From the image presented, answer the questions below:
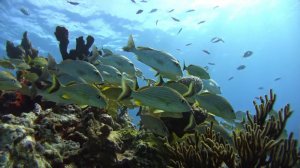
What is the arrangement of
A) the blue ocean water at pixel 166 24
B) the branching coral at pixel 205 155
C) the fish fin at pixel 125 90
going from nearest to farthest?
the fish fin at pixel 125 90
the branching coral at pixel 205 155
the blue ocean water at pixel 166 24

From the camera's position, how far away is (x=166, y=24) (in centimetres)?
4125

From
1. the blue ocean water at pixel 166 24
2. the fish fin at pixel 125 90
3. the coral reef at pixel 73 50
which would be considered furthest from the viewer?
the blue ocean water at pixel 166 24

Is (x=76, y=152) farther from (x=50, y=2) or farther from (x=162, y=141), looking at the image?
(x=50, y=2)

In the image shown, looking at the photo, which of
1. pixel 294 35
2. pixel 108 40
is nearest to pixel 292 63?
pixel 294 35

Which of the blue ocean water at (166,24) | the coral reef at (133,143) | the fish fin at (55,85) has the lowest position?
the blue ocean water at (166,24)

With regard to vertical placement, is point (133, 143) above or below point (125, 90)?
below

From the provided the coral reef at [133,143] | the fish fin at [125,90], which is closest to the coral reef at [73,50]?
the coral reef at [133,143]

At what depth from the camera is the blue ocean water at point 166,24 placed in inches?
1248

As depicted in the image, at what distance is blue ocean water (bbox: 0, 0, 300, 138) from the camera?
104 feet

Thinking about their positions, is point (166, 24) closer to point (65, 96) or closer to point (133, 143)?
point (133, 143)

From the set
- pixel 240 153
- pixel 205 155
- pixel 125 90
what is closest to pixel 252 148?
pixel 240 153

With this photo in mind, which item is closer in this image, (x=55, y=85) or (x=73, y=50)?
(x=55, y=85)

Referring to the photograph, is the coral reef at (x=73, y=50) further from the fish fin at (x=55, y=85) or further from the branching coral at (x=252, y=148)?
the branching coral at (x=252, y=148)

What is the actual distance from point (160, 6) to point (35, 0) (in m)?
13.9
